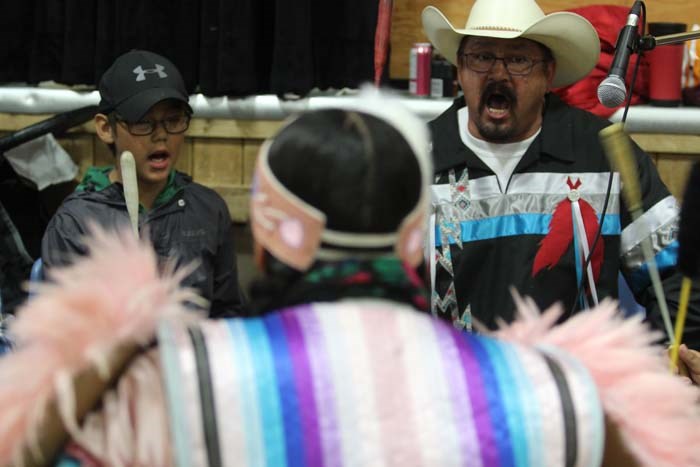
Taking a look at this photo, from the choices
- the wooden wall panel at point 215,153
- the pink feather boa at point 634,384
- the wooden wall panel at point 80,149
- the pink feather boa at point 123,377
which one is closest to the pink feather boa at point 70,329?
the pink feather boa at point 123,377

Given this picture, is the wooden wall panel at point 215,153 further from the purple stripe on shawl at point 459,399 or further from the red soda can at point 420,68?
the purple stripe on shawl at point 459,399

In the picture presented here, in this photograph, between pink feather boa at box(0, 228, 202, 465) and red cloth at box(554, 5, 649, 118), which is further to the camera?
red cloth at box(554, 5, 649, 118)

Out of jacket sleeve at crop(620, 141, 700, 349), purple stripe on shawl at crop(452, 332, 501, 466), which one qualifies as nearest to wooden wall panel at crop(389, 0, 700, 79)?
jacket sleeve at crop(620, 141, 700, 349)

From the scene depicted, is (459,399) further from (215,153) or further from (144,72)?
(215,153)

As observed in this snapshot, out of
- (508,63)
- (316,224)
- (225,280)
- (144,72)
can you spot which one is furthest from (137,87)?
(316,224)

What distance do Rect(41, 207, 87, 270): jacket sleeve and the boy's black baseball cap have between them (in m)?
0.29

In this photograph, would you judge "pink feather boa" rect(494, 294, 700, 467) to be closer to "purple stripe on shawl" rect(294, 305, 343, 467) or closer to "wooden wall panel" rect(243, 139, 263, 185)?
"purple stripe on shawl" rect(294, 305, 343, 467)

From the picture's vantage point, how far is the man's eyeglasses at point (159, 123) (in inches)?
95.3

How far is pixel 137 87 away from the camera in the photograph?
2.42 metres

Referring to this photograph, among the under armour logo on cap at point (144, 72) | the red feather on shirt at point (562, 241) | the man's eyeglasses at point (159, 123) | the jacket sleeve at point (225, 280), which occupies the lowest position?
the jacket sleeve at point (225, 280)

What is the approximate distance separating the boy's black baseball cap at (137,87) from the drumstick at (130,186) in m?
0.14

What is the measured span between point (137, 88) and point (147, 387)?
1.57 m

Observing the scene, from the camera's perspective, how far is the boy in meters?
2.36

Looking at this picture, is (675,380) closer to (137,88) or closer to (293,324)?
(293,324)
